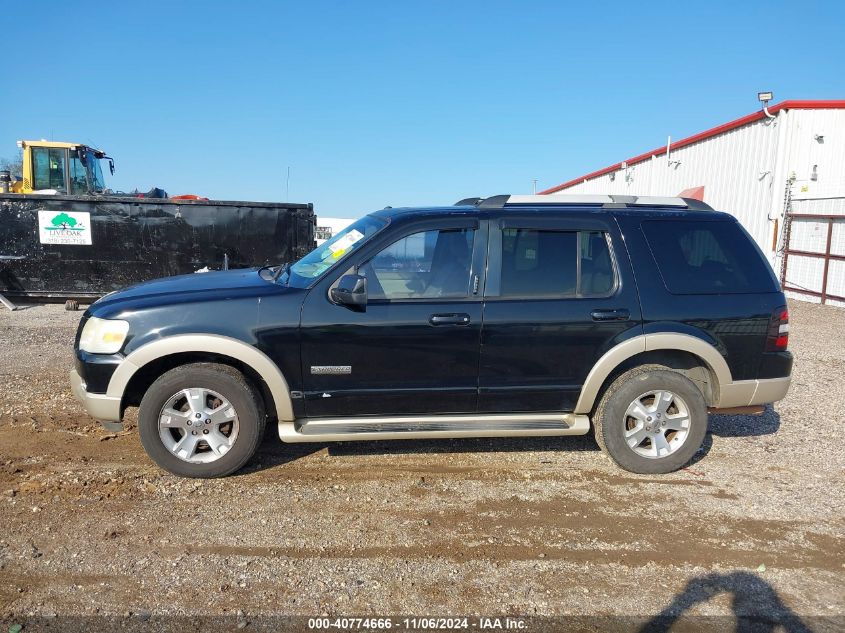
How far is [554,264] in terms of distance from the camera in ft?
14.4

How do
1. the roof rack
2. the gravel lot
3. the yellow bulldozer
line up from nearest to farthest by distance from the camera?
the gravel lot → the roof rack → the yellow bulldozer

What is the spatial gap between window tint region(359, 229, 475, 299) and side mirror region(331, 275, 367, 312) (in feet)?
0.46

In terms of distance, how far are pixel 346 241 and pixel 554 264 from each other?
1555 millimetres

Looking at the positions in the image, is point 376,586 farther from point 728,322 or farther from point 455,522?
point 728,322

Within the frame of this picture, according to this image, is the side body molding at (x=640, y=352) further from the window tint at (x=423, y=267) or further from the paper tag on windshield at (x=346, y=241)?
the paper tag on windshield at (x=346, y=241)

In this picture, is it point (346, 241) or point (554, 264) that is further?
point (346, 241)

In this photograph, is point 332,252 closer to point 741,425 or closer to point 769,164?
point 741,425

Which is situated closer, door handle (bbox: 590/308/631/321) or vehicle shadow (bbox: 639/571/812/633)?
vehicle shadow (bbox: 639/571/812/633)

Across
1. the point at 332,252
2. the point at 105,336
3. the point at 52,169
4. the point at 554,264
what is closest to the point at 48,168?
the point at 52,169

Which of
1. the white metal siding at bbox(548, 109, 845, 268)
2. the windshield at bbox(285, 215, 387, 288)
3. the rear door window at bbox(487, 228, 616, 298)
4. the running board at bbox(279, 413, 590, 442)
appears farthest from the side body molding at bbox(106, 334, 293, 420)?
the white metal siding at bbox(548, 109, 845, 268)

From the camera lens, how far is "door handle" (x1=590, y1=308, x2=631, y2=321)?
4281mm

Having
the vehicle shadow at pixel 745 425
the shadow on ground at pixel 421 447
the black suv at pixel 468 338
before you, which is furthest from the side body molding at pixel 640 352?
the vehicle shadow at pixel 745 425

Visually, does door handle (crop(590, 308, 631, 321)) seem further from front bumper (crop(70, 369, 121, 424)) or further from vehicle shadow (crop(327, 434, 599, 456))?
front bumper (crop(70, 369, 121, 424))

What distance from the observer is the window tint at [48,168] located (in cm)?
1438
